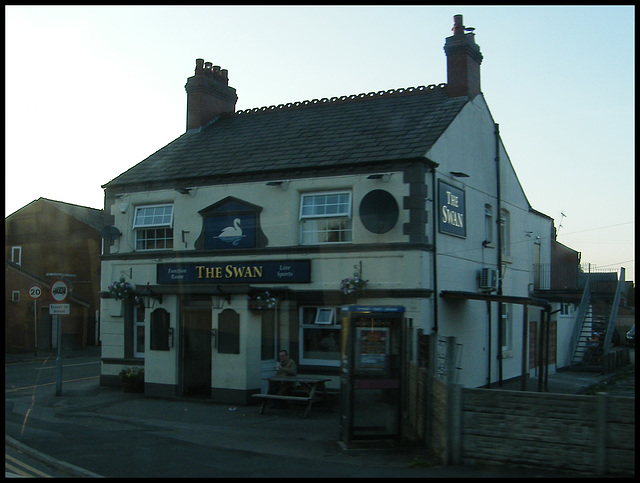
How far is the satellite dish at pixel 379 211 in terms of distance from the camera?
16.2m

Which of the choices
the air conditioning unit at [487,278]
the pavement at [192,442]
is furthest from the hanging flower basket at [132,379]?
the air conditioning unit at [487,278]

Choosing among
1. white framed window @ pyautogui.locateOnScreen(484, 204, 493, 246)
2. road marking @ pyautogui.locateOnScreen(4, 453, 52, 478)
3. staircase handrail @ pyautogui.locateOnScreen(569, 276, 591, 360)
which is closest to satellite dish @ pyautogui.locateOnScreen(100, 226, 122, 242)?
road marking @ pyautogui.locateOnScreen(4, 453, 52, 478)

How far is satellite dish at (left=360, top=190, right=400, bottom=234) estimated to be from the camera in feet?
53.3

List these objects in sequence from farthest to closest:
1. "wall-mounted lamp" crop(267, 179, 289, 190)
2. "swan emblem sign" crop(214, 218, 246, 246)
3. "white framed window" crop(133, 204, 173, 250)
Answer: "white framed window" crop(133, 204, 173, 250) < "swan emblem sign" crop(214, 218, 246, 246) < "wall-mounted lamp" crop(267, 179, 289, 190)

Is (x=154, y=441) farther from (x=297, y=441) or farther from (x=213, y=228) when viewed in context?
(x=213, y=228)

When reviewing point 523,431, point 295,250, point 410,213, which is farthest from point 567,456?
point 295,250

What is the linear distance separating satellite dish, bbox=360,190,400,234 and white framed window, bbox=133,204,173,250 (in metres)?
6.13

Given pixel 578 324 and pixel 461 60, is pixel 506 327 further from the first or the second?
pixel 461 60

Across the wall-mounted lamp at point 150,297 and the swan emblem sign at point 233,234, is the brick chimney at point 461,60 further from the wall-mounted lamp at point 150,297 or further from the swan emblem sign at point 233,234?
the wall-mounted lamp at point 150,297

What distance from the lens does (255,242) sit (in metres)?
18.0

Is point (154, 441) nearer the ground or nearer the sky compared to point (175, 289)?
nearer the ground

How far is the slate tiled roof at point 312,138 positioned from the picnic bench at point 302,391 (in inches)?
213

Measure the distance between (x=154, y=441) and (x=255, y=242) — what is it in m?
7.22

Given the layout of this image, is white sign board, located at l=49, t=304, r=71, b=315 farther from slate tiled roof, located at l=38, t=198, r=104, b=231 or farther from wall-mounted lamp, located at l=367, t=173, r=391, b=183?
slate tiled roof, located at l=38, t=198, r=104, b=231
